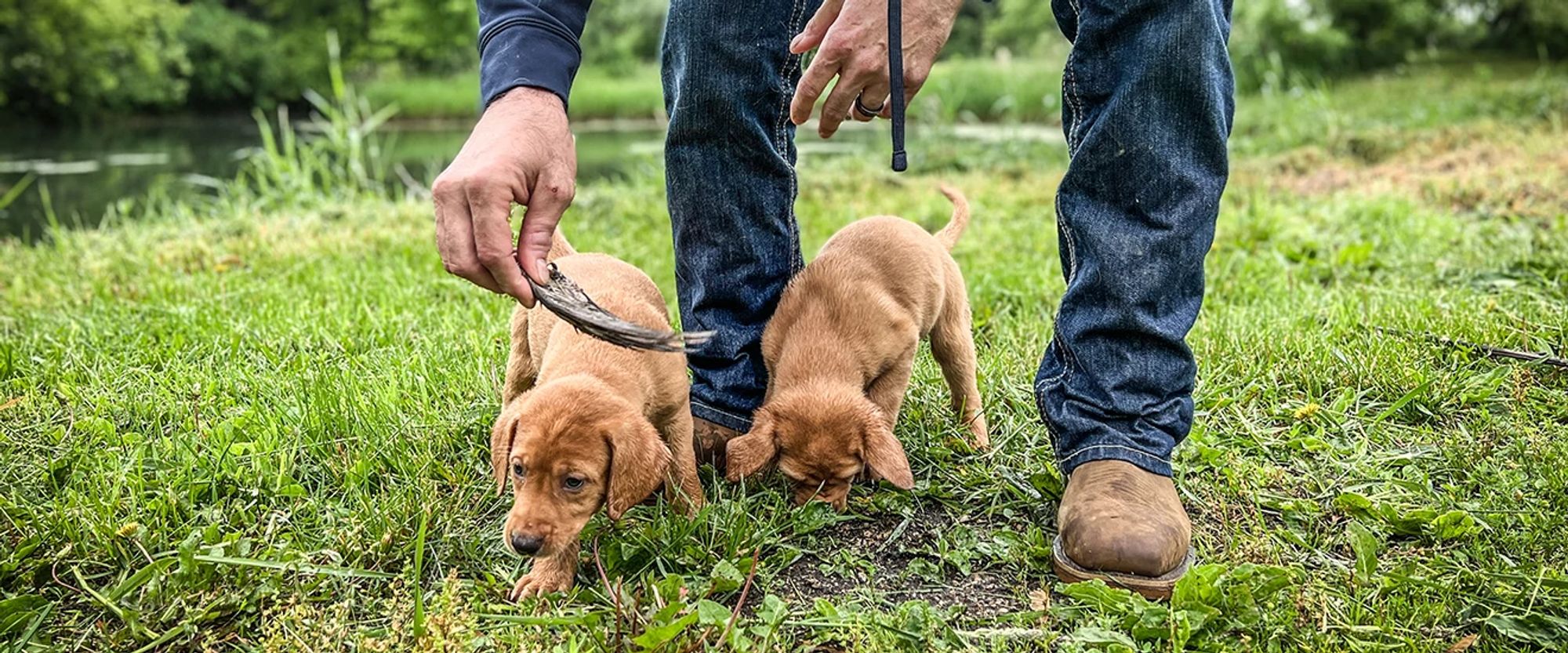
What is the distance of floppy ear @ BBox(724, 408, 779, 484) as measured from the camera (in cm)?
247

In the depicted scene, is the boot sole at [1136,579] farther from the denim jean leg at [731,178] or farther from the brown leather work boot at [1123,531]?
the denim jean leg at [731,178]

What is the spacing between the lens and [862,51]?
85.0 inches

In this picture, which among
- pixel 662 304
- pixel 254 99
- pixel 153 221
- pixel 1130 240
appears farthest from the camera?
pixel 254 99

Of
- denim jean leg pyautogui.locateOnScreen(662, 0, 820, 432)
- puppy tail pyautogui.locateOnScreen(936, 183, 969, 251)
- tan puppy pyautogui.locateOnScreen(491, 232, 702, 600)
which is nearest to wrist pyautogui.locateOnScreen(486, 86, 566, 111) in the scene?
denim jean leg pyautogui.locateOnScreen(662, 0, 820, 432)

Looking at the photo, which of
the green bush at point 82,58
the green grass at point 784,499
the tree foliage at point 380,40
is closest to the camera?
the green grass at point 784,499

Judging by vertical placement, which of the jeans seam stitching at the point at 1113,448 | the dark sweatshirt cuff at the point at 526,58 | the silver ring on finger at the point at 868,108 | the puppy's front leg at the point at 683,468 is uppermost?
the dark sweatshirt cuff at the point at 526,58

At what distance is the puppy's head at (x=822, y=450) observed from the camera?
2.46 meters

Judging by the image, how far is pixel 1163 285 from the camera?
7.47 ft

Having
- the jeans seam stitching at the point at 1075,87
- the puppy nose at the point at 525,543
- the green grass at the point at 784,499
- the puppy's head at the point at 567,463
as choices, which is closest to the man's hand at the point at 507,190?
the puppy's head at the point at 567,463

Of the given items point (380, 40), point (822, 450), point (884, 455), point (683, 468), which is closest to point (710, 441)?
point (683, 468)

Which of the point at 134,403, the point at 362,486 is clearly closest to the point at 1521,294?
the point at 362,486

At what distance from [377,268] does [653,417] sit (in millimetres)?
2857

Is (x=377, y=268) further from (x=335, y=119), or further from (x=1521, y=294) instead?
(x=1521, y=294)

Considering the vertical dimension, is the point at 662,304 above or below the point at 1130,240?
below
